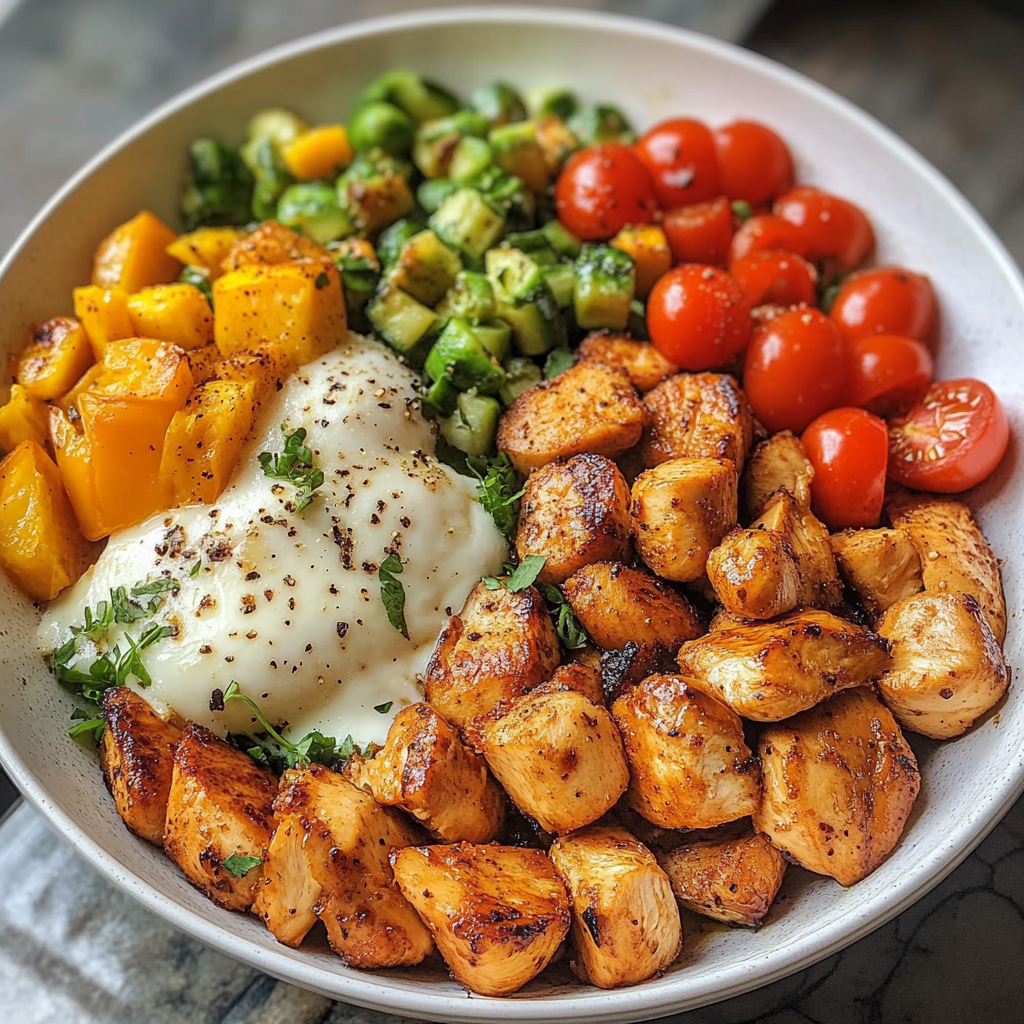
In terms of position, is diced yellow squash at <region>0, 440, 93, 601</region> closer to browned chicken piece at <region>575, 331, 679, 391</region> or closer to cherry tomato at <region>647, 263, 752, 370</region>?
browned chicken piece at <region>575, 331, 679, 391</region>

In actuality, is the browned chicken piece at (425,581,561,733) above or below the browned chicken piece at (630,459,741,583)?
below

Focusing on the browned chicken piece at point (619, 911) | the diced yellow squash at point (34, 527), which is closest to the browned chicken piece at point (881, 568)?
the browned chicken piece at point (619, 911)

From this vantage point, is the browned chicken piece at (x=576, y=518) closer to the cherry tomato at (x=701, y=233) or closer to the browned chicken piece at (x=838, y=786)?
the browned chicken piece at (x=838, y=786)

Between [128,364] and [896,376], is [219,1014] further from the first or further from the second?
[896,376]

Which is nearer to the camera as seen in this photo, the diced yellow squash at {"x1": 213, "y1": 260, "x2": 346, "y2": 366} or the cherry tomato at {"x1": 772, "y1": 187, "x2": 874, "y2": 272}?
the diced yellow squash at {"x1": 213, "y1": 260, "x2": 346, "y2": 366}

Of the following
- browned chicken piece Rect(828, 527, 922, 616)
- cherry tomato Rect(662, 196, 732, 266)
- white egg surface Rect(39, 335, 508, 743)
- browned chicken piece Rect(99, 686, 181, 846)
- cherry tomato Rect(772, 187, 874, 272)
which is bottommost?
browned chicken piece Rect(99, 686, 181, 846)

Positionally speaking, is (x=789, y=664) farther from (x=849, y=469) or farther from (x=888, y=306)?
(x=888, y=306)

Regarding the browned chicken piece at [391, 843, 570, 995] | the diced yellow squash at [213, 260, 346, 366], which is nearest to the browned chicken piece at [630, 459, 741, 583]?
the browned chicken piece at [391, 843, 570, 995]
